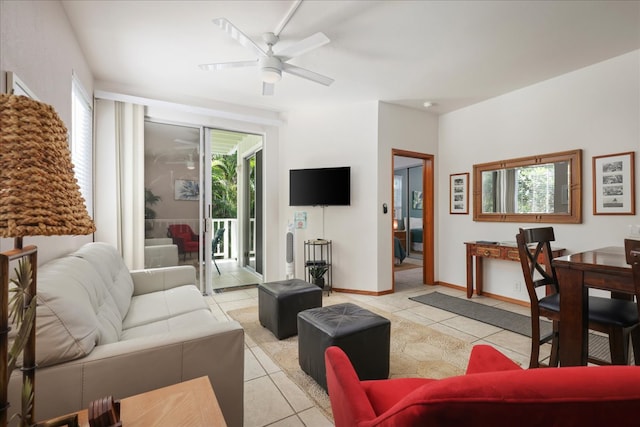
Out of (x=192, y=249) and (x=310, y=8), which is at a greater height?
(x=310, y=8)

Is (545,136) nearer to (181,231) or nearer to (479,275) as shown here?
(479,275)

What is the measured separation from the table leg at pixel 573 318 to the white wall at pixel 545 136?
6.36ft

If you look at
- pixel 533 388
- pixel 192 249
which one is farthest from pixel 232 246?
pixel 533 388

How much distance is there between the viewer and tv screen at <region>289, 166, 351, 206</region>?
4.23 m

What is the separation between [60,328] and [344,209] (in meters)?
3.59

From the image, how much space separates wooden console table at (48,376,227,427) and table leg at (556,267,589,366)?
1958 millimetres

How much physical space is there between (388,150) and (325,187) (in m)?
1.08

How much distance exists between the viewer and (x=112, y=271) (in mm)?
2230

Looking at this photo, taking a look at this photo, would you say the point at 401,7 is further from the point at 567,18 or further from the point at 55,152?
the point at 55,152

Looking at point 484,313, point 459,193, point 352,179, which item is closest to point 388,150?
point 352,179

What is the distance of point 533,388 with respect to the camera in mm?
476

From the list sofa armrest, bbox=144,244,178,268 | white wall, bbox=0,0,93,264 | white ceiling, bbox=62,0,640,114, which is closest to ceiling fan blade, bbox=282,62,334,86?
white ceiling, bbox=62,0,640,114

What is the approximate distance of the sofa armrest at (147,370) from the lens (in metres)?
1.06

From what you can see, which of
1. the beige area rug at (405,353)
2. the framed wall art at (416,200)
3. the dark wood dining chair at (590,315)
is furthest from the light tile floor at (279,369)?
the framed wall art at (416,200)
